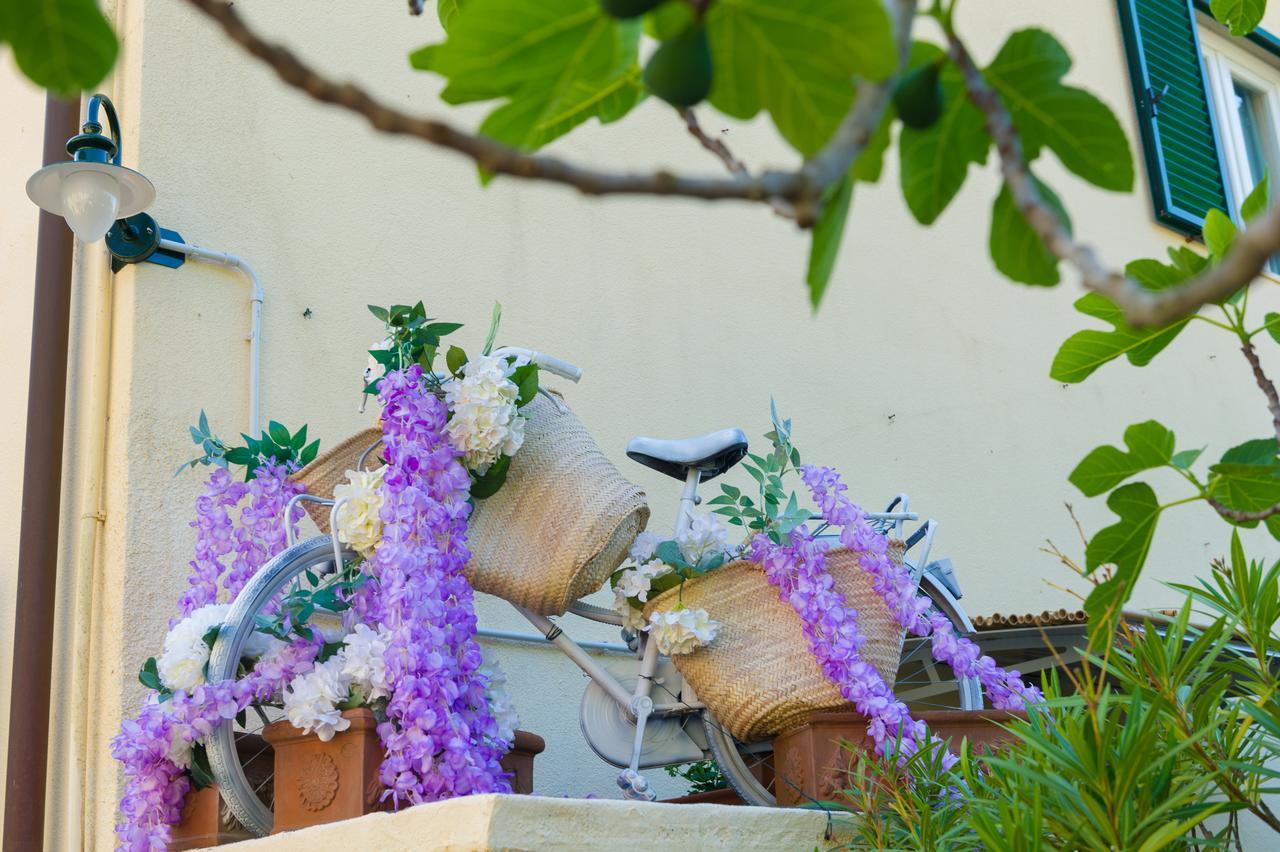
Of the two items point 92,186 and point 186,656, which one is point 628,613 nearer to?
point 186,656

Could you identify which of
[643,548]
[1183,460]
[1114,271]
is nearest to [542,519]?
A: [643,548]

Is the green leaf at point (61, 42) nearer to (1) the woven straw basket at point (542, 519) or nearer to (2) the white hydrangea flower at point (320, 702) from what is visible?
(2) the white hydrangea flower at point (320, 702)

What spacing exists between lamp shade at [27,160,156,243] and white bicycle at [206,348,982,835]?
76cm

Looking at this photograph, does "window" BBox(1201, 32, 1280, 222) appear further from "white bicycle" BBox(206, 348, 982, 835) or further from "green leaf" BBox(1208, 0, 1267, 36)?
"green leaf" BBox(1208, 0, 1267, 36)

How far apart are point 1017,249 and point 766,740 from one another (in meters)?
2.23

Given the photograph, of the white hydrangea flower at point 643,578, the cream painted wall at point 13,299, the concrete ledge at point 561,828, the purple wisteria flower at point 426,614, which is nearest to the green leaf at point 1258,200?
the concrete ledge at point 561,828

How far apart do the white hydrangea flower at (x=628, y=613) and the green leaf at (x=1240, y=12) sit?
1689mm

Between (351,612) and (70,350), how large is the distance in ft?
4.28

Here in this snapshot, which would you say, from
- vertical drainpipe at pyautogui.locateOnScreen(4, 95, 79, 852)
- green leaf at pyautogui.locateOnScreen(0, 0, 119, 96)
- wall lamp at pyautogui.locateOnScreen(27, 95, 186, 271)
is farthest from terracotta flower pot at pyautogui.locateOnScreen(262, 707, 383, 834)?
green leaf at pyautogui.locateOnScreen(0, 0, 119, 96)

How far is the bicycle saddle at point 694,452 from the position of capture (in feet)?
10.1

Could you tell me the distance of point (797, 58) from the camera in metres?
0.73

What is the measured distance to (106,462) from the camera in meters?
3.33

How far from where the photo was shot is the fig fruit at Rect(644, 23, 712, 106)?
0.67 meters

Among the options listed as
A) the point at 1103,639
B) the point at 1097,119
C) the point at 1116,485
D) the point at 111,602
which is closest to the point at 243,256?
the point at 111,602
